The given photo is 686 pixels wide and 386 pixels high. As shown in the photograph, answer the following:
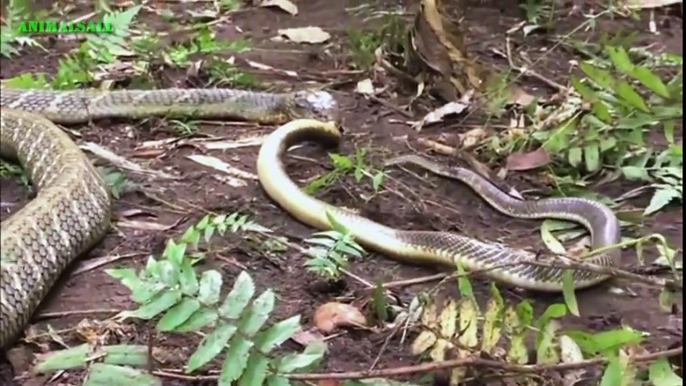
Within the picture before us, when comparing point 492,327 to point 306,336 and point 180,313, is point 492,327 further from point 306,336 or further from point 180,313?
point 180,313

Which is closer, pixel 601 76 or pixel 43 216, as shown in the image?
pixel 601 76

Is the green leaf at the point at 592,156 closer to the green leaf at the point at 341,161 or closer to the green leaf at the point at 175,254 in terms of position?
the green leaf at the point at 341,161

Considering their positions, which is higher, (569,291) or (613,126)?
(613,126)

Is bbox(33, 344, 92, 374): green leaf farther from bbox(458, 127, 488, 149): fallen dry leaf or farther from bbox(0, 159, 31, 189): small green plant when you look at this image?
bbox(458, 127, 488, 149): fallen dry leaf

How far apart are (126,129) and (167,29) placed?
16.9 inches

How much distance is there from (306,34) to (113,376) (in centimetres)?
51

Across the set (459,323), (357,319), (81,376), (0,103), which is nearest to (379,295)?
(357,319)

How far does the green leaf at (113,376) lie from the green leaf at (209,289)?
4.6 inches

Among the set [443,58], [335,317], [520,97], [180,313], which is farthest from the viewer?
[443,58]

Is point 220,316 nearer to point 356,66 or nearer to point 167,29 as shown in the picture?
point 167,29

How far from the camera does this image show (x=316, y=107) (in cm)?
190

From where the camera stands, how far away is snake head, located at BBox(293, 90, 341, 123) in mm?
1812

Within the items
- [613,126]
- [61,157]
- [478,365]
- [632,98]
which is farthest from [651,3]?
[61,157]

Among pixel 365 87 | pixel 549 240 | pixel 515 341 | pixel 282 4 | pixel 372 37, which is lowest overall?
pixel 549 240
